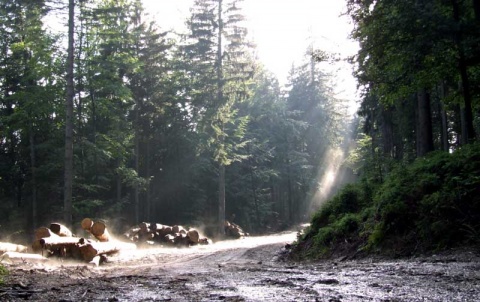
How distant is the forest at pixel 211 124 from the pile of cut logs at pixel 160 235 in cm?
344

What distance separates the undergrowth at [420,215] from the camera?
337 inches

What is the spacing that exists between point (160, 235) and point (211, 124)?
441 inches

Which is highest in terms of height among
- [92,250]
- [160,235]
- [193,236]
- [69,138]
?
[69,138]

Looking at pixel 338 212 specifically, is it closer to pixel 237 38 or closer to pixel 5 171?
pixel 237 38

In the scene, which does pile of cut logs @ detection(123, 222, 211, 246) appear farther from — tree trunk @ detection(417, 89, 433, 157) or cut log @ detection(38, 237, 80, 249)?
tree trunk @ detection(417, 89, 433, 157)

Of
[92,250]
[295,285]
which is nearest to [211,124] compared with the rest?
[92,250]

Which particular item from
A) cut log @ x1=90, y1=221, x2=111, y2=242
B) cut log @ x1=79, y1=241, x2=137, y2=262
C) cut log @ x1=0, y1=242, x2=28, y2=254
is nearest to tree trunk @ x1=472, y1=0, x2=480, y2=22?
cut log @ x1=79, y1=241, x2=137, y2=262

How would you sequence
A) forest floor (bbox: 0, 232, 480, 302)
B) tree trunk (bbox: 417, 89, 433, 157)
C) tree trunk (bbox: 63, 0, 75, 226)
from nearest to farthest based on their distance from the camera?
forest floor (bbox: 0, 232, 480, 302)
tree trunk (bbox: 417, 89, 433, 157)
tree trunk (bbox: 63, 0, 75, 226)

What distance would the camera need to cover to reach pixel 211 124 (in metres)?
30.4

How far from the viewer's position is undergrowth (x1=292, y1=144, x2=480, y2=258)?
8.55 metres

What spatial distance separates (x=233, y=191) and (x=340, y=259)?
28871mm

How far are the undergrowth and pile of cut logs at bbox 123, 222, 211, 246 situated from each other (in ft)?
32.6

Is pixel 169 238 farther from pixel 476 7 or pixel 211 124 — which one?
pixel 476 7

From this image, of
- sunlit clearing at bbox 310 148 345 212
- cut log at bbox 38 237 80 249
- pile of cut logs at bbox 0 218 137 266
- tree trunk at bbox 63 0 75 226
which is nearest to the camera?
pile of cut logs at bbox 0 218 137 266
